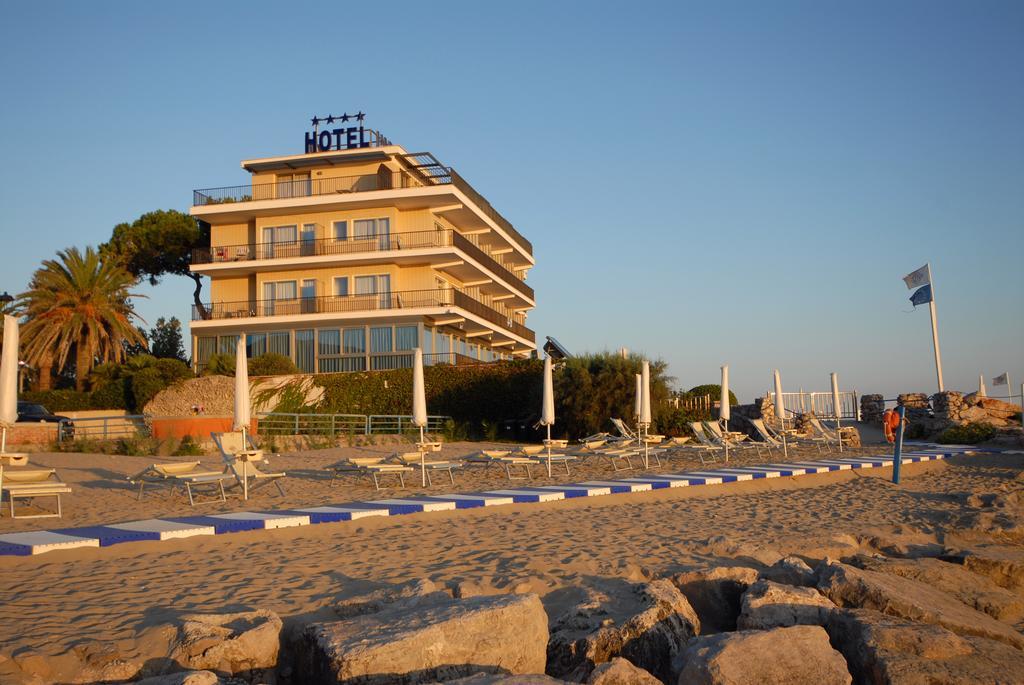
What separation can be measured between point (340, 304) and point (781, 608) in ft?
113

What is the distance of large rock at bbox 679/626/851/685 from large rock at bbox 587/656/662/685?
0.29 metres

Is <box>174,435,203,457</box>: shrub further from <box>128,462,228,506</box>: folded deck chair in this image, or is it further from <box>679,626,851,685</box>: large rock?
<box>679,626,851,685</box>: large rock

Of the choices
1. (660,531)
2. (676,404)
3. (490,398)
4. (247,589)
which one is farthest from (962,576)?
(490,398)

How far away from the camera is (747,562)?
7719 millimetres

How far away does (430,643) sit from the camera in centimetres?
467

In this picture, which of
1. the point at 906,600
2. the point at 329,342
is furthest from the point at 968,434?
the point at 329,342

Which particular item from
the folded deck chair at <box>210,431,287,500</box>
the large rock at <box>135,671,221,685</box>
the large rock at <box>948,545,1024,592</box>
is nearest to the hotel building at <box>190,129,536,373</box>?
the folded deck chair at <box>210,431,287,500</box>

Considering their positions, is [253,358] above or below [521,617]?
above

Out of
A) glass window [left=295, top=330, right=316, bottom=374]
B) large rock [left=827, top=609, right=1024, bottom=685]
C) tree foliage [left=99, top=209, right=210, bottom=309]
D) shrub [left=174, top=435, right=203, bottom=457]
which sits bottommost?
large rock [left=827, top=609, right=1024, bottom=685]

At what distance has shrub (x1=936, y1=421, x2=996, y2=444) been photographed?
23.3m

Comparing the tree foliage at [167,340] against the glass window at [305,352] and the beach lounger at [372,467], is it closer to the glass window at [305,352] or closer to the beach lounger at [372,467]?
the glass window at [305,352]

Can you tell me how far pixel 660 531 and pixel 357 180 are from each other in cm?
3272

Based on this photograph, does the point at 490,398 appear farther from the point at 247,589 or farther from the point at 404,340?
the point at 247,589

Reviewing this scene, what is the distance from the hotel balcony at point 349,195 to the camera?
3825 cm
